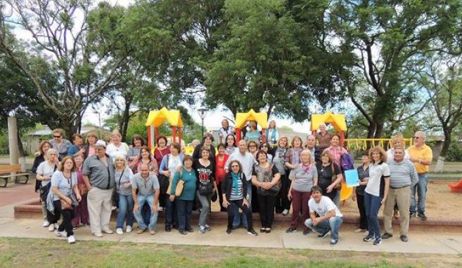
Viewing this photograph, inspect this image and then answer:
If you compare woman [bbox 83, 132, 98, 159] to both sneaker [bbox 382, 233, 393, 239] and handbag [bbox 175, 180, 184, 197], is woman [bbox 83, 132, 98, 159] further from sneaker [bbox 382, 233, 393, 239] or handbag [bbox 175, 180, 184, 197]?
sneaker [bbox 382, 233, 393, 239]

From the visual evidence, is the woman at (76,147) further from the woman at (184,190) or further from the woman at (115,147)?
the woman at (184,190)

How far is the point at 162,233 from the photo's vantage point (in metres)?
7.60

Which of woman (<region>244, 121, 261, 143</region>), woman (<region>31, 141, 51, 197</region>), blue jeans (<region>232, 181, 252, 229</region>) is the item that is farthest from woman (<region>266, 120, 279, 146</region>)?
woman (<region>31, 141, 51, 197</region>)

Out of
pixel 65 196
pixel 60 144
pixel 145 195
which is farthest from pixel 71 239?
pixel 60 144

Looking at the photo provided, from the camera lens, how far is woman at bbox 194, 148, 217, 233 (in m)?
7.72

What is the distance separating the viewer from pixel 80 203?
7.92 m

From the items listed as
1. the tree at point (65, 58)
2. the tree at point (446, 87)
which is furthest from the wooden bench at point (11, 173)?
the tree at point (446, 87)

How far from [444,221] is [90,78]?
19.5m

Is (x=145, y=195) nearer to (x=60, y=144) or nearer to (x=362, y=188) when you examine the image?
(x=60, y=144)

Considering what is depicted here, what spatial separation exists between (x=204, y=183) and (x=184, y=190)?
38cm

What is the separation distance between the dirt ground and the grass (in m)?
3.03

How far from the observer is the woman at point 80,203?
299 inches

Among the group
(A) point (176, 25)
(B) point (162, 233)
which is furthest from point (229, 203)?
(A) point (176, 25)

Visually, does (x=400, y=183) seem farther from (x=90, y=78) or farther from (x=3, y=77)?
(x=3, y=77)
